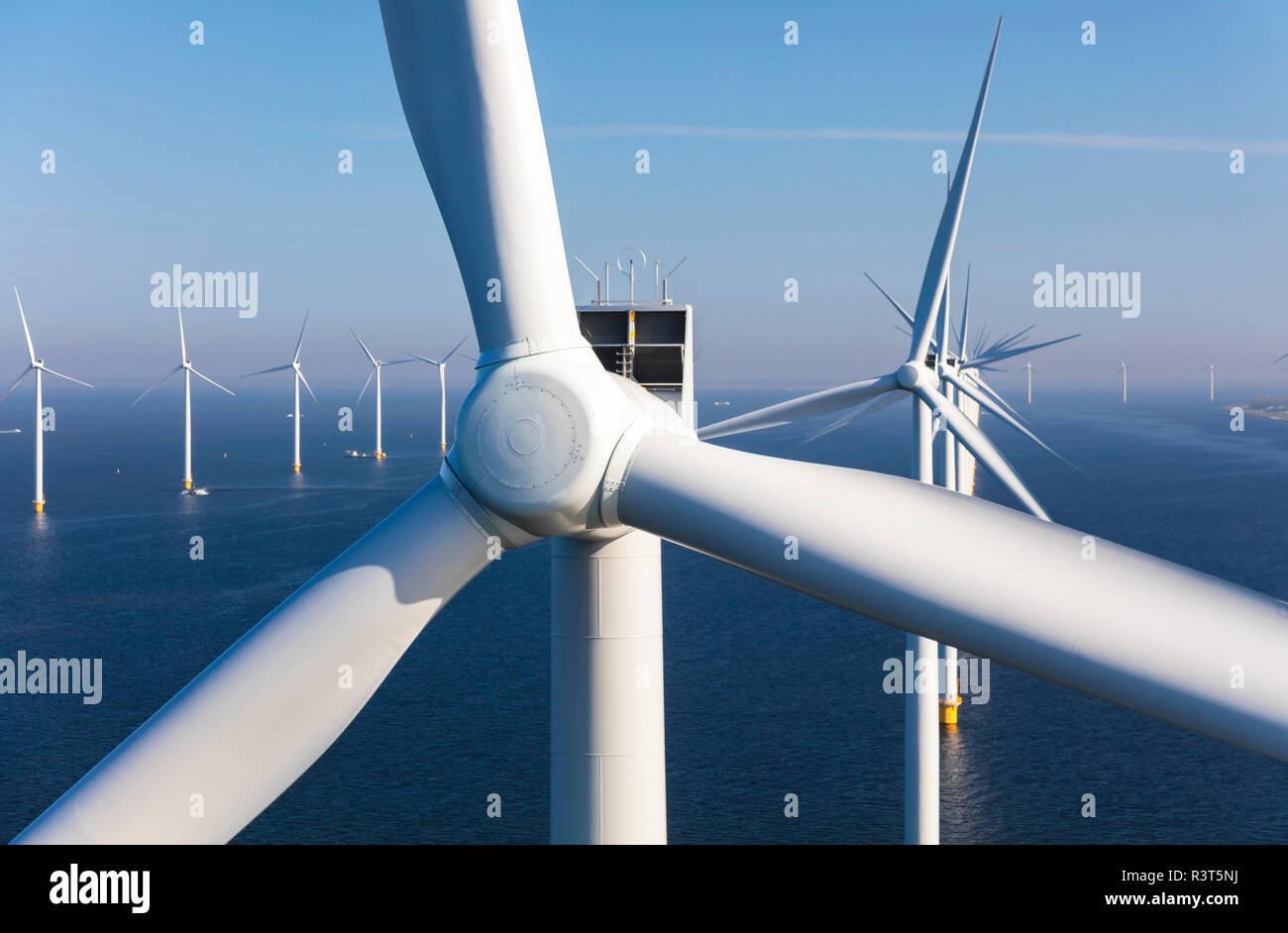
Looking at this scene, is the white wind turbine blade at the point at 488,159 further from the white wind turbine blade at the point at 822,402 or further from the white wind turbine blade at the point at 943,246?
the white wind turbine blade at the point at 822,402

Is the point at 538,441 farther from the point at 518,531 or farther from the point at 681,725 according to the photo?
the point at 681,725

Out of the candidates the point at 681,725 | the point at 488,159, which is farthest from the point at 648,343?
the point at 681,725

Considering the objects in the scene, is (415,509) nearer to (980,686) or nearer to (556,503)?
(556,503)

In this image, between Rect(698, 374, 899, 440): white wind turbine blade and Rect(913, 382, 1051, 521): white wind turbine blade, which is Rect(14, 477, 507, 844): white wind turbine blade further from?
Rect(913, 382, 1051, 521): white wind turbine blade

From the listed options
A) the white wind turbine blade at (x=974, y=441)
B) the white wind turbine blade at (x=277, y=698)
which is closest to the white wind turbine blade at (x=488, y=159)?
the white wind turbine blade at (x=277, y=698)

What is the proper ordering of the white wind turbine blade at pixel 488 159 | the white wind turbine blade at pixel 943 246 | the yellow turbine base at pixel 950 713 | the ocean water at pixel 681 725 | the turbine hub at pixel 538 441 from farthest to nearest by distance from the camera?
1. the yellow turbine base at pixel 950 713
2. the ocean water at pixel 681 725
3. the white wind turbine blade at pixel 943 246
4. the turbine hub at pixel 538 441
5. the white wind turbine blade at pixel 488 159
